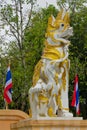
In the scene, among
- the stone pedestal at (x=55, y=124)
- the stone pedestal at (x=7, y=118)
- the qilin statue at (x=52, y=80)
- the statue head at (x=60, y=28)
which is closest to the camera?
the stone pedestal at (x=55, y=124)

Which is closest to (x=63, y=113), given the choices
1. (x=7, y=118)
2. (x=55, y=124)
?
(x=55, y=124)

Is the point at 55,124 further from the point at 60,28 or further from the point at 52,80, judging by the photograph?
the point at 60,28

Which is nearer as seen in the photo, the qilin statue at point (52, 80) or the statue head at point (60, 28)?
the qilin statue at point (52, 80)

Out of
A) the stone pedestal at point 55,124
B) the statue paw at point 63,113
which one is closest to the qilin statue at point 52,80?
the statue paw at point 63,113

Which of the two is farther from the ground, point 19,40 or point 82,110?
point 19,40

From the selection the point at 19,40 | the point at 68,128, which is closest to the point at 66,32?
the point at 68,128

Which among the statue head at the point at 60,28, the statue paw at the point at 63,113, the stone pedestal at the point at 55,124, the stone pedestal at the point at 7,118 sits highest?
the statue head at the point at 60,28

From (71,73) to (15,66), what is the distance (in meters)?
2.81

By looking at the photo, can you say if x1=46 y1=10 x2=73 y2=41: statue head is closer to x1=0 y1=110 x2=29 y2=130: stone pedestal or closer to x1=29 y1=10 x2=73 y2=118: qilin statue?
x1=29 y1=10 x2=73 y2=118: qilin statue

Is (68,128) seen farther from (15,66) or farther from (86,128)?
(15,66)

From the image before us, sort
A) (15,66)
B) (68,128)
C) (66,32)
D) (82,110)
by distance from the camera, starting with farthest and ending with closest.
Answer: (82,110) < (15,66) < (66,32) < (68,128)

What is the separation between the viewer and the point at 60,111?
1391cm

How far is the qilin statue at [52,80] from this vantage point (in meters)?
13.7

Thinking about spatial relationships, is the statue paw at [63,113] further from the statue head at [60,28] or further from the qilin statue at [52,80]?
the statue head at [60,28]
